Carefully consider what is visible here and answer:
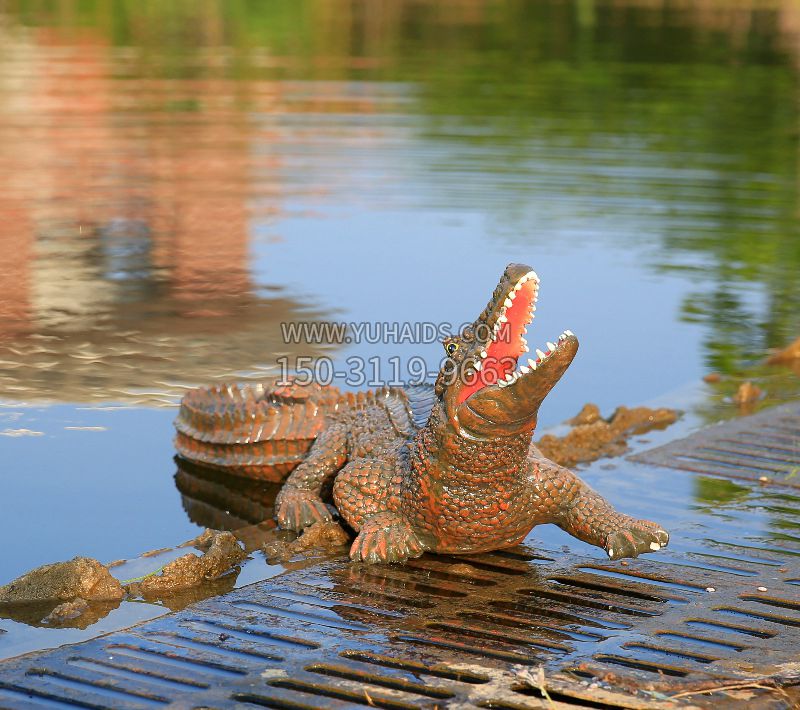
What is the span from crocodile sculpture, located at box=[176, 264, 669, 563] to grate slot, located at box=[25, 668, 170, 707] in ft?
4.57

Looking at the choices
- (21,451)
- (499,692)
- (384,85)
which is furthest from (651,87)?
(499,692)

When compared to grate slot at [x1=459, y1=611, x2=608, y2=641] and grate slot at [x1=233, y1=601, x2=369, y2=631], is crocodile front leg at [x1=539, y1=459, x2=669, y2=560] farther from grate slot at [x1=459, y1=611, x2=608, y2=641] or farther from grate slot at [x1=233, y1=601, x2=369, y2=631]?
grate slot at [x1=233, y1=601, x2=369, y2=631]

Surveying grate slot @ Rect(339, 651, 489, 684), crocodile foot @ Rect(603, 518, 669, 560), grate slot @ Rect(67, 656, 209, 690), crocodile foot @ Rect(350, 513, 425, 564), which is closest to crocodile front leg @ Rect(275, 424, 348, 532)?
crocodile foot @ Rect(350, 513, 425, 564)

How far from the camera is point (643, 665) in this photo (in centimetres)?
421

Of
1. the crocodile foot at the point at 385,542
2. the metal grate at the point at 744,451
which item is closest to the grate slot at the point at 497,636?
the crocodile foot at the point at 385,542

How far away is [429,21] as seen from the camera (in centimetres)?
3781

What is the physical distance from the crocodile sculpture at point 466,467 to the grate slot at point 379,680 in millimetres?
1023

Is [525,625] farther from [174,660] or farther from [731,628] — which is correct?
[174,660]

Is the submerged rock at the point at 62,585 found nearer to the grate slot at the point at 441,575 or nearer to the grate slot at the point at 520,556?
the grate slot at the point at 441,575

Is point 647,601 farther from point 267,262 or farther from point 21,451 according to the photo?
point 267,262

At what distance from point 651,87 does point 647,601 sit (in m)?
20.5

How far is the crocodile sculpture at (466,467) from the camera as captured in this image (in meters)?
4.89

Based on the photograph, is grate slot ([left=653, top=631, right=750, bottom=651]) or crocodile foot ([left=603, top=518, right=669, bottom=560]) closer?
grate slot ([left=653, top=631, right=750, bottom=651])

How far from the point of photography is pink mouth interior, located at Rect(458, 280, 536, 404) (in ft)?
16.3
